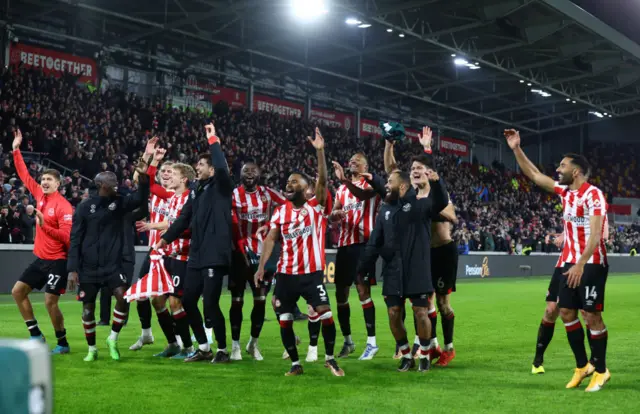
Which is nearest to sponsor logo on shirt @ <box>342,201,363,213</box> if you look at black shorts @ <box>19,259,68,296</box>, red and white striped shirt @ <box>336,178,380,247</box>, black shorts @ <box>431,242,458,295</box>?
red and white striped shirt @ <box>336,178,380,247</box>

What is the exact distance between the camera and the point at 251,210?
9234 mm

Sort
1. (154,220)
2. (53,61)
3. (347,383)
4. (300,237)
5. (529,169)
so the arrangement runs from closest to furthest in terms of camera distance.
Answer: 1. (347,383)
2. (529,169)
3. (300,237)
4. (154,220)
5. (53,61)

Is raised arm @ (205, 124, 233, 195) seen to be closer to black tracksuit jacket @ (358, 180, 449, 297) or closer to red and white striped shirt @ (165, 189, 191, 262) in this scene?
red and white striped shirt @ (165, 189, 191, 262)

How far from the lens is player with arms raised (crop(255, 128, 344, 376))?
7.75 m

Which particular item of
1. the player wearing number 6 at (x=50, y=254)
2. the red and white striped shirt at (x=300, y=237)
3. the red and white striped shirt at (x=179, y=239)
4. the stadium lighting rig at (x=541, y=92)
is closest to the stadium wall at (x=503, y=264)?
the player wearing number 6 at (x=50, y=254)

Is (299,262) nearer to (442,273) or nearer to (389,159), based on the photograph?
(442,273)

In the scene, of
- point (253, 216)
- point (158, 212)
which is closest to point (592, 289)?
point (253, 216)

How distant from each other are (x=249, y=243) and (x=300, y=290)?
157 centimetres

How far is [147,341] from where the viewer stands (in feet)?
33.1

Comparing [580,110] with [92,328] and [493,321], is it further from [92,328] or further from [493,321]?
[92,328]

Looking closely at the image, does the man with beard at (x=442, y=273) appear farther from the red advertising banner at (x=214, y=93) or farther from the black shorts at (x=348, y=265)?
the red advertising banner at (x=214, y=93)

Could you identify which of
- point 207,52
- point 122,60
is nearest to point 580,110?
point 207,52

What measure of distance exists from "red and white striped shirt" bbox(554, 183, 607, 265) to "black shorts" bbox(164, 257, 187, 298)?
4.05 metres

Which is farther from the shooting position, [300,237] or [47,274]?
[47,274]
